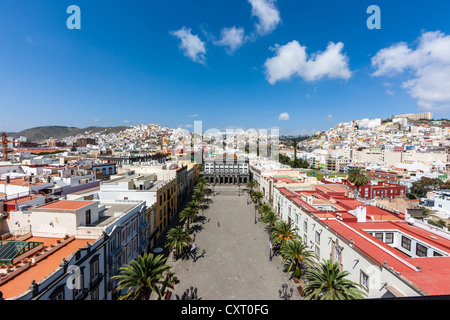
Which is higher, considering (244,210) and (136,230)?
(136,230)

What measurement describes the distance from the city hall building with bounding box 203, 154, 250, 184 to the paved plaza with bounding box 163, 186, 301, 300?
37.5m

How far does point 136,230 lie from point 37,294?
454 inches

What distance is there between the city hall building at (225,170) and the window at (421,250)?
57.7 metres

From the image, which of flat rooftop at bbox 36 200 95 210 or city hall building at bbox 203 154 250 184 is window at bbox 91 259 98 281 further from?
city hall building at bbox 203 154 250 184

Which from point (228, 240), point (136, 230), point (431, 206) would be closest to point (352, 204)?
point (228, 240)

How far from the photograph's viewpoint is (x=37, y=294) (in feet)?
30.9

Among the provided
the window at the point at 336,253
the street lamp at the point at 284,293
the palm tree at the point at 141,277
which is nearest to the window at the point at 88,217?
the palm tree at the point at 141,277

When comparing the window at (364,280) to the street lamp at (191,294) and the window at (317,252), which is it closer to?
the window at (317,252)

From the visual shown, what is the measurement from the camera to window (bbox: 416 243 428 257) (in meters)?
16.7

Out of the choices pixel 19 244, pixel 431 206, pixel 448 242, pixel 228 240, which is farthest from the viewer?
pixel 431 206

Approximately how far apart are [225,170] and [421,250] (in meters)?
60.4

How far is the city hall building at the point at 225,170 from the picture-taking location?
74.8 metres

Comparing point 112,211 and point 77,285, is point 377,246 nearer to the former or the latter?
point 77,285
